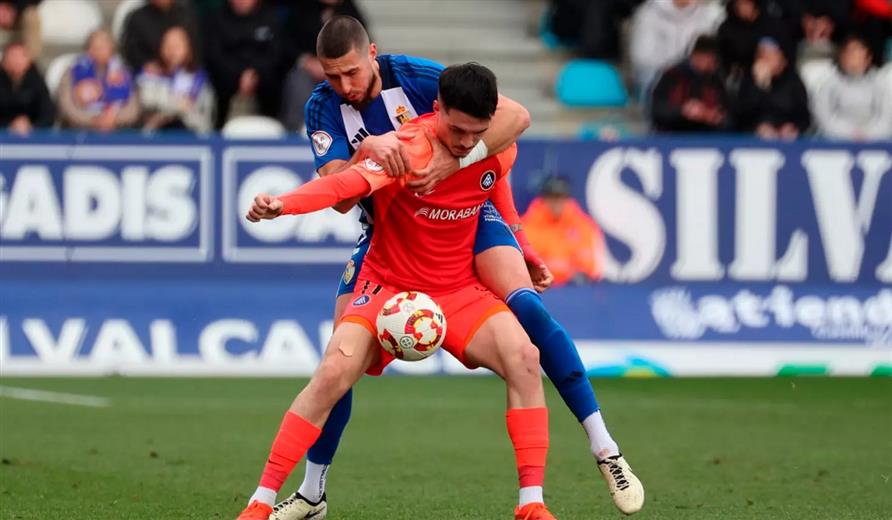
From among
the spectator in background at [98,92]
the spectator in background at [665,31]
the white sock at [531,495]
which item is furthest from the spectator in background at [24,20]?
the white sock at [531,495]

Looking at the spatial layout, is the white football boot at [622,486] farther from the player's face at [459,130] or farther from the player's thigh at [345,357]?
the player's face at [459,130]

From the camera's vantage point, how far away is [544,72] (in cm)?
1936

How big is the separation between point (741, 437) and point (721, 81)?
6.67 metres

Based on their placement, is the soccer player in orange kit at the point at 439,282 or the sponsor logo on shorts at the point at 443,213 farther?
the sponsor logo on shorts at the point at 443,213

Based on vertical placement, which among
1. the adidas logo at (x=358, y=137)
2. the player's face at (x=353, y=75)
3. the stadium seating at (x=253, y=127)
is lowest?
the stadium seating at (x=253, y=127)

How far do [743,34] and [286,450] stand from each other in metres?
11.9

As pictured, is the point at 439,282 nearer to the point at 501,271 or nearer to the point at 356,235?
the point at 501,271

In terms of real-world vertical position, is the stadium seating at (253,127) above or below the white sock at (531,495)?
below

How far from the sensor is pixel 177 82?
54.3 ft

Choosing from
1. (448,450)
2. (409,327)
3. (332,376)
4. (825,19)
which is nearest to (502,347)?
(409,327)

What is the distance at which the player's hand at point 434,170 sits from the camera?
23.8 ft

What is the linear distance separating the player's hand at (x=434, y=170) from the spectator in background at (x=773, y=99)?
405 inches

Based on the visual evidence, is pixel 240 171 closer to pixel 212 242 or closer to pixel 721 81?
pixel 212 242

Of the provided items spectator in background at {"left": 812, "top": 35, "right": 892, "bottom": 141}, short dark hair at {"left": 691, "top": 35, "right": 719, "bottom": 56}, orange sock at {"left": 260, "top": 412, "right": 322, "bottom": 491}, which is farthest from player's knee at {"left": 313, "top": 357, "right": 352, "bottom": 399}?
spectator in background at {"left": 812, "top": 35, "right": 892, "bottom": 141}
